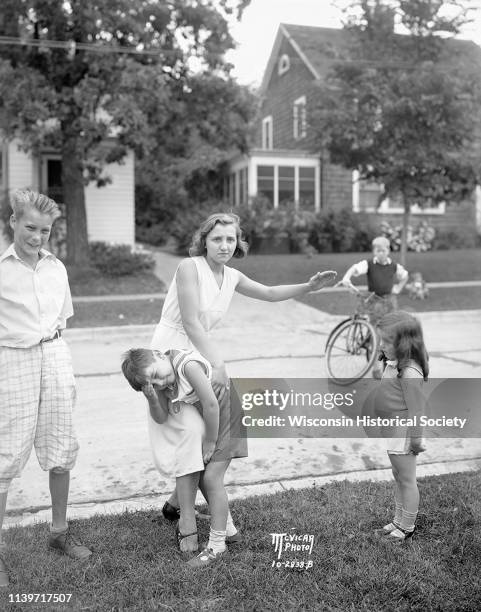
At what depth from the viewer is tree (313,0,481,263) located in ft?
39.0

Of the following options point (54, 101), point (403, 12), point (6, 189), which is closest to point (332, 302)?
point (403, 12)

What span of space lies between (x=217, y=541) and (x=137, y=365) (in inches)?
33.9

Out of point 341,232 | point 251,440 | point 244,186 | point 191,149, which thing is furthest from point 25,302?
point 244,186

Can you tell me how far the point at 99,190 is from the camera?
56.6 ft

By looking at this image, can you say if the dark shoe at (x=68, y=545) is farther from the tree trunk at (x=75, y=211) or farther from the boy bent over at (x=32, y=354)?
the tree trunk at (x=75, y=211)

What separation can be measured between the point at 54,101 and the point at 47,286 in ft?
34.9

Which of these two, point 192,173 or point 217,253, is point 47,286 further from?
point 192,173

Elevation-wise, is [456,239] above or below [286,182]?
below

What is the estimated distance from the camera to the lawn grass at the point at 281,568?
2.65 meters

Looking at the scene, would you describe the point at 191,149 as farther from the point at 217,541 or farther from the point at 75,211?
the point at 217,541

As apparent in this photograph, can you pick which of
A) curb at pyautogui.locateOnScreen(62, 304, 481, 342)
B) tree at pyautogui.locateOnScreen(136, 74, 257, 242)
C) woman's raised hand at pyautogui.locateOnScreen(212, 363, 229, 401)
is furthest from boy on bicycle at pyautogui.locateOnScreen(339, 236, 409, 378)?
tree at pyautogui.locateOnScreen(136, 74, 257, 242)

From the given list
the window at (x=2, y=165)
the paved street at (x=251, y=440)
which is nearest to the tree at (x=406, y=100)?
the paved street at (x=251, y=440)

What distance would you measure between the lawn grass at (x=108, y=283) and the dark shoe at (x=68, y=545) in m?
10.6

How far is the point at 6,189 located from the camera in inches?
648
